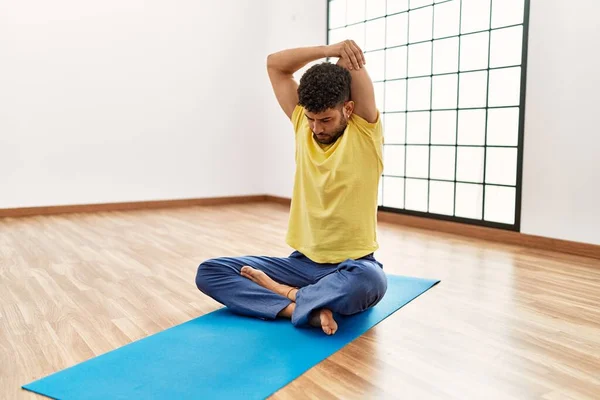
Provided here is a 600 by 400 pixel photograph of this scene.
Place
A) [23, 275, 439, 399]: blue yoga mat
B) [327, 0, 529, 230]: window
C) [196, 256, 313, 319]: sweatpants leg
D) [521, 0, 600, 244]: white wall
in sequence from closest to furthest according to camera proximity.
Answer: [23, 275, 439, 399]: blue yoga mat, [196, 256, 313, 319]: sweatpants leg, [521, 0, 600, 244]: white wall, [327, 0, 529, 230]: window

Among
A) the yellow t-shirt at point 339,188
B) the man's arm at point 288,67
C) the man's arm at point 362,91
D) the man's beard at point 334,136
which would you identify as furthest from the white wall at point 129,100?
the man's arm at point 362,91

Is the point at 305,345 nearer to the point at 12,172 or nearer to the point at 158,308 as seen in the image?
the point at 158,308

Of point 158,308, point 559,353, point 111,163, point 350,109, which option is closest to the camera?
point 559,353

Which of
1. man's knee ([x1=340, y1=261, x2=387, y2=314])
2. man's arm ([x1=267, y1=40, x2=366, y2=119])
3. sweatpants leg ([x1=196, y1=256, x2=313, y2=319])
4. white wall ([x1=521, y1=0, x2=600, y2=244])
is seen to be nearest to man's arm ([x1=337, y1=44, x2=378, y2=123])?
man's arm ([x1=267, y1=40, x2=366, y2=119])

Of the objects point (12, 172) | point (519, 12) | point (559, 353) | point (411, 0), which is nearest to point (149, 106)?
point (12, 172)

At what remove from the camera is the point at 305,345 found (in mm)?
1554

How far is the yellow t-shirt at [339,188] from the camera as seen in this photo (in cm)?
167

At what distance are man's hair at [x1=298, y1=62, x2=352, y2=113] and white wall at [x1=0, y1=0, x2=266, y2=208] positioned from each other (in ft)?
11.5

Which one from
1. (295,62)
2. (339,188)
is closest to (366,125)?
(339,188)

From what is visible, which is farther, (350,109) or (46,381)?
(350,109)

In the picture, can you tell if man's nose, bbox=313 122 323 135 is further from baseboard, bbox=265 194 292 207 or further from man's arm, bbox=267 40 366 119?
baseboard, bbox=265 194 292 207

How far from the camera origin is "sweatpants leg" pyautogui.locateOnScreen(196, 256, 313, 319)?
1.76m

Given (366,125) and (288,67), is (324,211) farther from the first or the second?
(288,67)

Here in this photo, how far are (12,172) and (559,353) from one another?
4190mm
